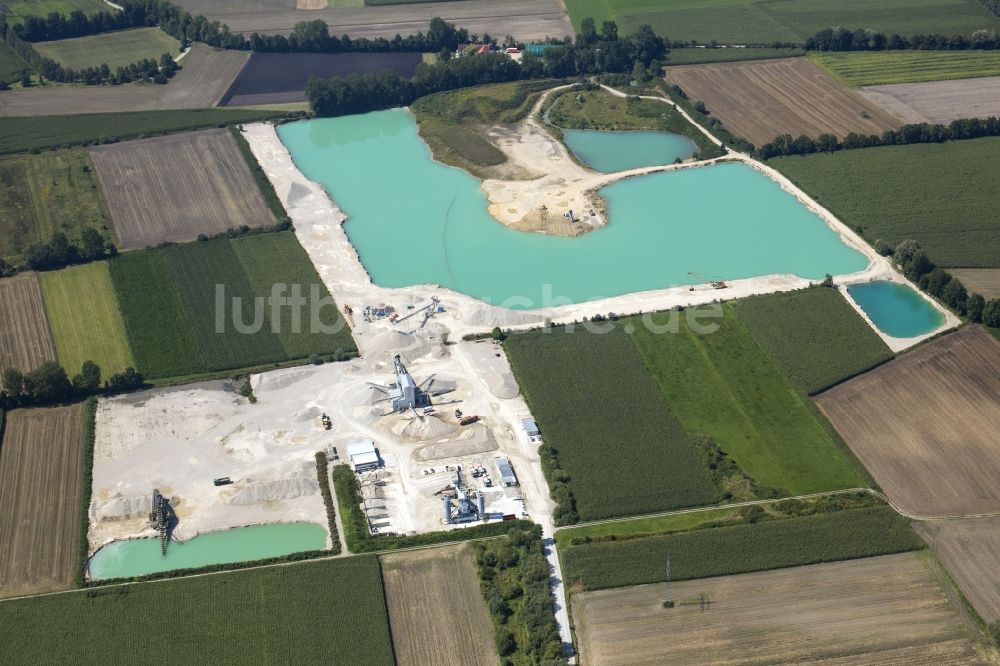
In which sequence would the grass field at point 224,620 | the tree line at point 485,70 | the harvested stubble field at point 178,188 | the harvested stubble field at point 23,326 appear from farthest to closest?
the tree line at point 485,70
the harvested stubble field at point 178,188
the harvested stubble field at point 23,326
the grass field at point 224,620

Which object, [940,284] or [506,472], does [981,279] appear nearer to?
[940,284]

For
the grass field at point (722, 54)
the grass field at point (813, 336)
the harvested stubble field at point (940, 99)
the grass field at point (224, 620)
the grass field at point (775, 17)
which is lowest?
the grass field at point (224, 620)

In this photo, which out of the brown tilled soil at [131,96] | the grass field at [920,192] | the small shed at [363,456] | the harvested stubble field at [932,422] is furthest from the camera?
the brown tilled soil at [131,96]

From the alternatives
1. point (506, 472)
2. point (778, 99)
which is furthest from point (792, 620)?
point (778, 99)

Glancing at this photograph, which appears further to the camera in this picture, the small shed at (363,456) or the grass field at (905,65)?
the grass field at (905,65)

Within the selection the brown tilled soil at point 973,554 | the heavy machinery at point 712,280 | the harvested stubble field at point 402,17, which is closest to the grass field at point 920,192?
the heavy machinery at point 712,280

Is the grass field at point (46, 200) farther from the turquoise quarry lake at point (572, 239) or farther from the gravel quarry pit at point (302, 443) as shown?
the gravel quarry pit at point (302, 443)

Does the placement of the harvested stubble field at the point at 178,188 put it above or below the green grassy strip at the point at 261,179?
below
